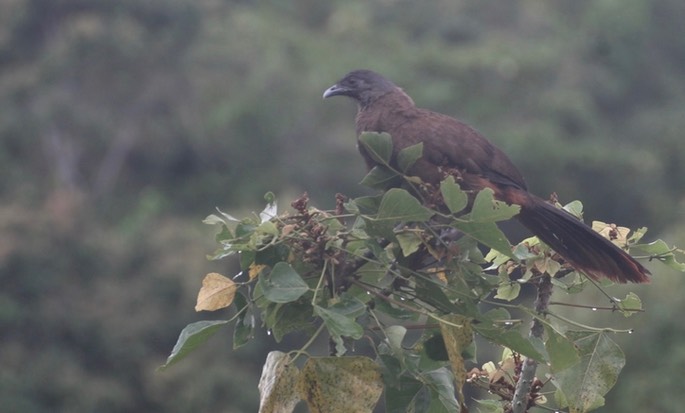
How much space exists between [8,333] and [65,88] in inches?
360

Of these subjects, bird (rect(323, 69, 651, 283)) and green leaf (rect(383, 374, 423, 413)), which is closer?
green leaf (rect(383, 374, 423, 413))

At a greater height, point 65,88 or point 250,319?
point 250,319

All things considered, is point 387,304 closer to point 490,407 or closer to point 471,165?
point 490,407

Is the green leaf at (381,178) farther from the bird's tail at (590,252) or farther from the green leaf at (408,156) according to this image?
the bird's tail at (590,252)

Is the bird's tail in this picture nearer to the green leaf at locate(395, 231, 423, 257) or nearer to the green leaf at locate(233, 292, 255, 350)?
the green leaf at locate(395, 231, 423, 257)

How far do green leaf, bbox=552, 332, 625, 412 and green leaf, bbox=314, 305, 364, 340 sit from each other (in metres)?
0.68

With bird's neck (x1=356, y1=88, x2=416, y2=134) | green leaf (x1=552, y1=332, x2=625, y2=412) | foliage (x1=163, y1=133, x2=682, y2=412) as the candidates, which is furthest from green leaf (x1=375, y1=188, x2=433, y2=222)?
bird's neck (x1=356, y1=88, x2=416, y2=134)

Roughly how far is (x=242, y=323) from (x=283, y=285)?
10.4 inches

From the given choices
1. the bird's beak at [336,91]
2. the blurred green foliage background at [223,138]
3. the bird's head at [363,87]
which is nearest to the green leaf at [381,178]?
the bird's head at [363,87]

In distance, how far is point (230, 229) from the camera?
310 cm

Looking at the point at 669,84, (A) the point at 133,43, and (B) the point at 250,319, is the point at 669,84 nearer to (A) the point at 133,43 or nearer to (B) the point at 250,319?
(A) the point at 133,43

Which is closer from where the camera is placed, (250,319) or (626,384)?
(250,319)

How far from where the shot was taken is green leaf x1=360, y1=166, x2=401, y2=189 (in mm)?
3518

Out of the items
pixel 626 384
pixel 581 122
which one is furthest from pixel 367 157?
pixel 581 122
